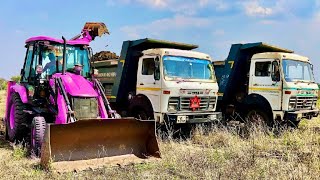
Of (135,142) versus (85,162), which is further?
(135,142)

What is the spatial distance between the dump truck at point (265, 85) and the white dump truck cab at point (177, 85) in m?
1.75

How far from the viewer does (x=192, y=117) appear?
1010cm

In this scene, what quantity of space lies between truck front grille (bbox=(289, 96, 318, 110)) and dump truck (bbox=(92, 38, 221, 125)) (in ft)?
7.74

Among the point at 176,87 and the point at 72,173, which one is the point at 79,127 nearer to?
the point at 72,173

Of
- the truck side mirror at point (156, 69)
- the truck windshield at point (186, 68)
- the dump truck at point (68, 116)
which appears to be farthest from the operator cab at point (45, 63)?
the truck windshield at point (186, 68)

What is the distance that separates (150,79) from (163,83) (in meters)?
0.57

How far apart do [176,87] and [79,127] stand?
3.62 metres

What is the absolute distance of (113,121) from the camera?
282 inches

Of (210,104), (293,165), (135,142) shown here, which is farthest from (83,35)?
(293,165)

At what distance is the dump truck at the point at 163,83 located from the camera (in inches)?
392

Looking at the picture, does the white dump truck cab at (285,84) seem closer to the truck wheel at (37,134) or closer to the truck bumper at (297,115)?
the truck bumper at (297,115)

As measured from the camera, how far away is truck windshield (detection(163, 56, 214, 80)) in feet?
33.1

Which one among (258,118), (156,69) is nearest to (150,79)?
(156,69)

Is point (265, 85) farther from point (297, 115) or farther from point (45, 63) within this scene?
point (45, 63)
